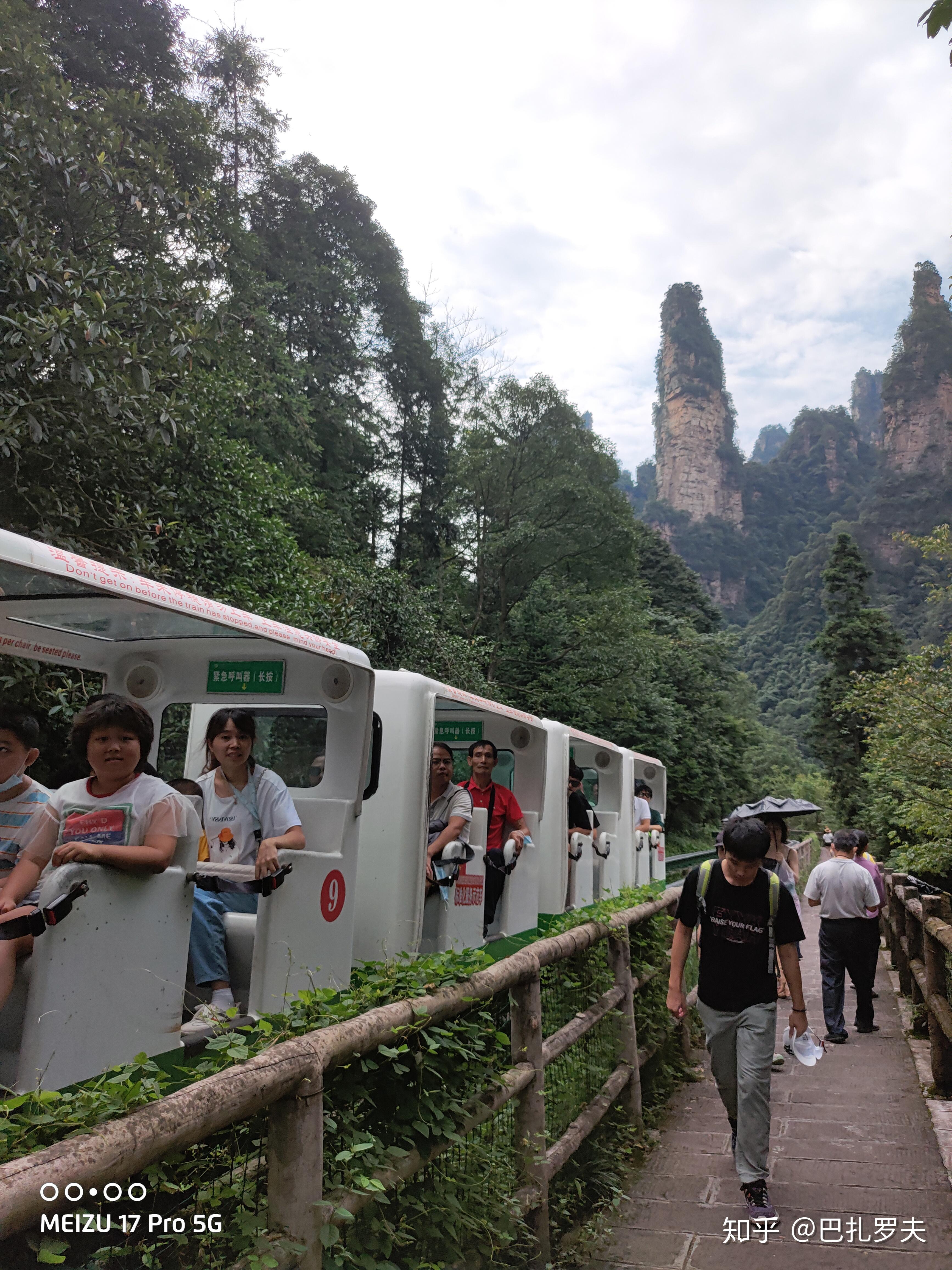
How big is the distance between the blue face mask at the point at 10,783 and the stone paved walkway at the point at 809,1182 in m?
2.81

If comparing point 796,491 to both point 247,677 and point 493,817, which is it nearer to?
point 493,817

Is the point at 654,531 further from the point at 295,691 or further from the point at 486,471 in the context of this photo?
the point at 295,691

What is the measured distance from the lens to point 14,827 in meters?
3.59

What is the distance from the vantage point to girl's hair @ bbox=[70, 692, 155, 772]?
363 centimetres

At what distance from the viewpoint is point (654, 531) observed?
5022 centimetres

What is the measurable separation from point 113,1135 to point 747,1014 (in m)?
3.48

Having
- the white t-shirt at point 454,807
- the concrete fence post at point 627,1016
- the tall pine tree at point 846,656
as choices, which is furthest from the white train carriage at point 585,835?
the tall pine tree at point 846,656

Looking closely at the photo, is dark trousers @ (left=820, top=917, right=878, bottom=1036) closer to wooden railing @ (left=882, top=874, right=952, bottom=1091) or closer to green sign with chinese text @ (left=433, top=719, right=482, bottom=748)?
wooden railing @ (left=882, top=874, right=952, bottom=1091)

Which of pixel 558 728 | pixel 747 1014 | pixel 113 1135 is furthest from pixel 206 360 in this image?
pixel 113 1135

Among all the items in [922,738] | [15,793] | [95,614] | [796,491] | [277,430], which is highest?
[796,491]

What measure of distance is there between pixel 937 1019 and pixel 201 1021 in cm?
436

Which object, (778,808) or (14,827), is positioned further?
(778,808)

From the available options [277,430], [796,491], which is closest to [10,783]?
[277,430]

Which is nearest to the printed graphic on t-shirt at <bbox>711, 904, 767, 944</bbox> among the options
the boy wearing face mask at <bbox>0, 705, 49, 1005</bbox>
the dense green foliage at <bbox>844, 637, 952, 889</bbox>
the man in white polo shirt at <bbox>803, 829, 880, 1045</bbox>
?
the boy wearing face mask at <bbox>0, 705, 49, 1005</bbox>
